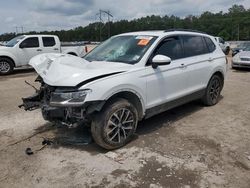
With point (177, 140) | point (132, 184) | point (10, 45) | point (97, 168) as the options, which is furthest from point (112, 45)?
point (10, 45)

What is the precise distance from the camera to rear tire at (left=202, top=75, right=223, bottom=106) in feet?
22.2

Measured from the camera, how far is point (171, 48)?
5.57 meters

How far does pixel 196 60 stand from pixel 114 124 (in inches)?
102

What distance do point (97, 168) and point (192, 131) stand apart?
6.85 feet

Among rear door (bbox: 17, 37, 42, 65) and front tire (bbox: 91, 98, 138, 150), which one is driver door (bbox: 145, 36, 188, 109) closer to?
front tire (bbox: 91, 98, 138, 150)

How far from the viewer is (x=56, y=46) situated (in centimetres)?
1502

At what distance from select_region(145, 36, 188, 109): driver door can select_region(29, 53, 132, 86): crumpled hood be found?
22.0 inches

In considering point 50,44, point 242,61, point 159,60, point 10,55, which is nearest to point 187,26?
point 242,61

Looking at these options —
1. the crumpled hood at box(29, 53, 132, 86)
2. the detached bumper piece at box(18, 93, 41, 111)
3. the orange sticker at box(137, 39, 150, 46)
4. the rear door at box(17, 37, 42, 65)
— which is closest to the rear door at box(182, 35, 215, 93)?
Result: the orange sticker at box(137, 39, 150, 46)

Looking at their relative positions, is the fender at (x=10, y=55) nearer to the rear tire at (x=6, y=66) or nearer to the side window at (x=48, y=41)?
the rear tire at (x=6, y=66)

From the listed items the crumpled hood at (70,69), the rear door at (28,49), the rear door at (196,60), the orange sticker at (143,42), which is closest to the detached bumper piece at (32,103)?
the crumpled hood at (70,69)

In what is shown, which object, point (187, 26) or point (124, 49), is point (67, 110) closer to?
point (124, 49)

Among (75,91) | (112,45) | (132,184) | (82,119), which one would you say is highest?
(112,45)

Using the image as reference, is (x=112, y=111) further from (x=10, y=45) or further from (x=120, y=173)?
(x=10, y=45)
